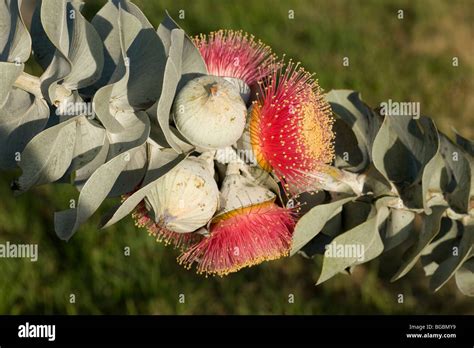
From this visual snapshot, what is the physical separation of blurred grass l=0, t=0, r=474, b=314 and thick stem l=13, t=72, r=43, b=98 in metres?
1.03

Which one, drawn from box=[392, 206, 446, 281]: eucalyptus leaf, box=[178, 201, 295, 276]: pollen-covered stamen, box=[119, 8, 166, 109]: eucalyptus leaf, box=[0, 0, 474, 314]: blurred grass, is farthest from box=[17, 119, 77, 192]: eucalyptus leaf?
box=[0, 0, 474, 314]: blurred grass

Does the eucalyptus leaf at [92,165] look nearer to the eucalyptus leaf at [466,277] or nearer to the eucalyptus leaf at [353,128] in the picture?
the eucalyptus leaf at [353,128]

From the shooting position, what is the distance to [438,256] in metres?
1.67

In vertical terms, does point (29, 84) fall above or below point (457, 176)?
above

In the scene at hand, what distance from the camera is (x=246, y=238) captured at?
1.36 m

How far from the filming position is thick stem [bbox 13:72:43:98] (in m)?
1.22

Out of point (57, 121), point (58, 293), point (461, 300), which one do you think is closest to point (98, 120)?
point (57, 121)

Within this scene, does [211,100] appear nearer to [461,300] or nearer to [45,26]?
[45,26]

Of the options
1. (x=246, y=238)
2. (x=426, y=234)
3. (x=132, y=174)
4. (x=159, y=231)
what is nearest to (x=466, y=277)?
(x=426, y=234)

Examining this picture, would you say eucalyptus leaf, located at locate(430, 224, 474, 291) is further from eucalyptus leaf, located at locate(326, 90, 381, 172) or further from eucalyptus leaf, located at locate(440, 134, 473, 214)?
eucalyptus leaf, located at locate(326, 90, 381, 172)

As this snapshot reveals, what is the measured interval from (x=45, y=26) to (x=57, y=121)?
6.7 inches

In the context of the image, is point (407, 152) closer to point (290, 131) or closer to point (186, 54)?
point (290, 131)

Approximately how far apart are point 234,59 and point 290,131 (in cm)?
18

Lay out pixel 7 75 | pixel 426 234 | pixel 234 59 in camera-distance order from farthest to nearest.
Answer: pixel 426 234, pixel 234 59, pixel 7 75
